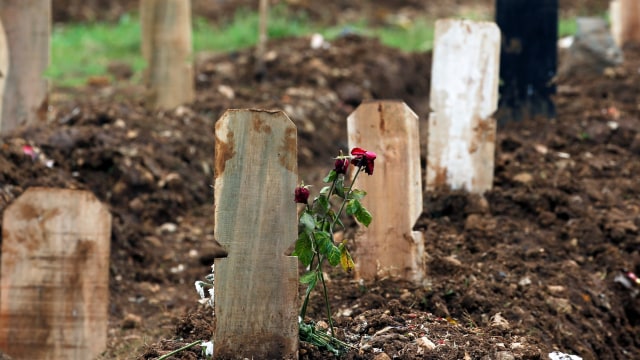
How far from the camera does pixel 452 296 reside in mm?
4289

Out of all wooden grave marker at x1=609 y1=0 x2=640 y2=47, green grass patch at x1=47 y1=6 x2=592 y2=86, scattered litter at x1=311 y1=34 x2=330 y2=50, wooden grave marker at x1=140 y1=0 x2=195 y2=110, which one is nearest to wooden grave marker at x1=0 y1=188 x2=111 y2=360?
wooden grave marker at x1=140 y1=0 x2=195 y2=110

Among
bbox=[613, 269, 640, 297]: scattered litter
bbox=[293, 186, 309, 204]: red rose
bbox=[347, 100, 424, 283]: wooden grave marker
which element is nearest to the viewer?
bbox=[293, 186, 309, 204]: red rose

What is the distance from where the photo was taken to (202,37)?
1161 cm

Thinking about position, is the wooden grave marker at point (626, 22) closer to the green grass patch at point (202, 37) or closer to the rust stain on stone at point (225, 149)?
the green grass patch at point (202, 37)

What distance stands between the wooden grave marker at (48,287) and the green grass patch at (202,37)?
534 cm

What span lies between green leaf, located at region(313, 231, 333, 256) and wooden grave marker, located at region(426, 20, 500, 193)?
214cm

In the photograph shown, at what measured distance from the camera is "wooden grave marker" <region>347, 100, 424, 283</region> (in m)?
4.29

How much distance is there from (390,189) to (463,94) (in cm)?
117

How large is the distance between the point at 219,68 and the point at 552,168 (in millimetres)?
3809

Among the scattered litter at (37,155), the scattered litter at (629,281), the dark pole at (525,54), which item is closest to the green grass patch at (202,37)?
the scattered litter at (37,155)

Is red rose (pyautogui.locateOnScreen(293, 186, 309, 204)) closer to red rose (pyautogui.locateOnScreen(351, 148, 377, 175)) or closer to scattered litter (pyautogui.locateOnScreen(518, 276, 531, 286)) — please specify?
red rose (pyautogui.locateOnScreen(351, 148, 377, 175))

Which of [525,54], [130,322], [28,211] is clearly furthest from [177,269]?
[525,54]

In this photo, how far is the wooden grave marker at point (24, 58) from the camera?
6684 mm

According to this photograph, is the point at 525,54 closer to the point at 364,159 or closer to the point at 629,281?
the point at 629,281
